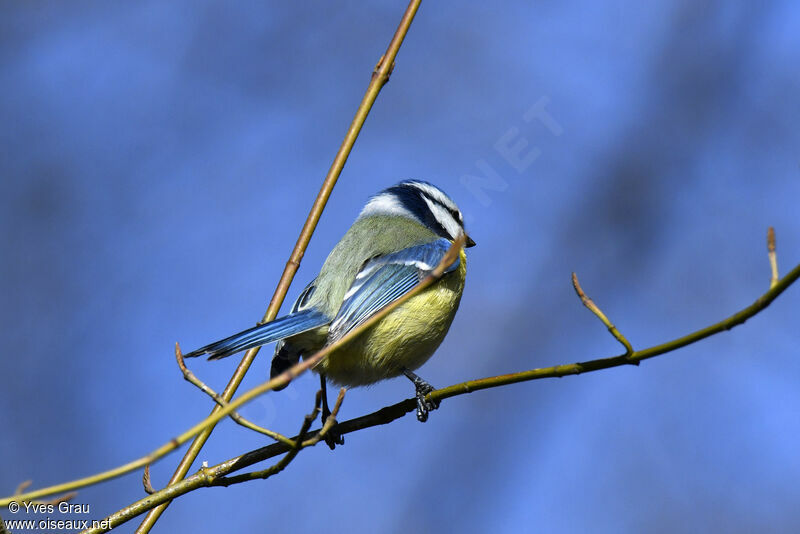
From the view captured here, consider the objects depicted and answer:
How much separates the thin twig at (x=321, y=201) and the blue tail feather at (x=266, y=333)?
4 centimetres

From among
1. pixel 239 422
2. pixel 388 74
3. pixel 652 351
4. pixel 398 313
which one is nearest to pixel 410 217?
pixel 398 313

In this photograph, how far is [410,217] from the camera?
301cm

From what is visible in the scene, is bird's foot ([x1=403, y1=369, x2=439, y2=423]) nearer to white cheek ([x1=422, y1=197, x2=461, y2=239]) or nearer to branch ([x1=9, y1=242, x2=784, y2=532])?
branch ([x1=9, y1=242, x2=784, y2=532])

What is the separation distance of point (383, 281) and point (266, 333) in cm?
63

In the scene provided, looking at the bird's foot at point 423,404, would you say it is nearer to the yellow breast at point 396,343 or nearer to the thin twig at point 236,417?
the yellow breast at point 396,343

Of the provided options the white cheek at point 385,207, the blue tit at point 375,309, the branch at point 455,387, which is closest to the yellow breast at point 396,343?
the blue tit at point 375,309

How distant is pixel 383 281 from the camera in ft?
8.28

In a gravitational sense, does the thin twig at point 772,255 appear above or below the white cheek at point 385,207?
below

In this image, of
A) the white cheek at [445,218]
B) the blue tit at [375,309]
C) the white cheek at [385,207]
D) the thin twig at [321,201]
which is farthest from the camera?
the white cheek at [445,218]

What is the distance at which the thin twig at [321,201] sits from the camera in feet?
Answer: 5.68

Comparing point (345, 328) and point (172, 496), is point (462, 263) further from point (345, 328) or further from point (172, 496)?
point (172, 496)

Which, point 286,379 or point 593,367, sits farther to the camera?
point 593,367

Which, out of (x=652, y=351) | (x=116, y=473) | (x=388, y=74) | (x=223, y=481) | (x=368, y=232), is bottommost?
(x=652, y=351)

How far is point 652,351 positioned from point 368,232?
170 centimetres
